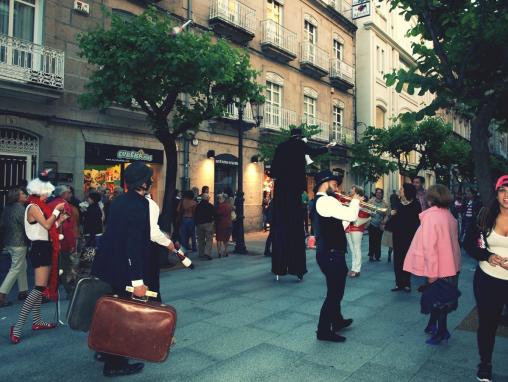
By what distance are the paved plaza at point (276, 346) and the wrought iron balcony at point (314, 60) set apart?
15390 millimetres

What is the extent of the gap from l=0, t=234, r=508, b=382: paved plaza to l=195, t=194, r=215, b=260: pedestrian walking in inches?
144

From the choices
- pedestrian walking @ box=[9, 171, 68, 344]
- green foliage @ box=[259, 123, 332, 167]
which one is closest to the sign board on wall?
green foliage @ box=[259, 123, 332, 167]

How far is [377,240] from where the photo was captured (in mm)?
10266

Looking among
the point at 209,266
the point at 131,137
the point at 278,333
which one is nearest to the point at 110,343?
the point at 278,333

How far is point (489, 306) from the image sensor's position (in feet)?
11.3

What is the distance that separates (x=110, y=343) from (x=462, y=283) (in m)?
6.83

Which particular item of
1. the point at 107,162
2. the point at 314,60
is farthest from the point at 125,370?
the point at 314,60

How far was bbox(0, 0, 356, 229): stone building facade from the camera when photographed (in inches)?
408

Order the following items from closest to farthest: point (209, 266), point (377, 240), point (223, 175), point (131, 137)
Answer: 1. point (209, 266)
2. point (377, 240)
3. point (131, 137)
4. point (223, 175)

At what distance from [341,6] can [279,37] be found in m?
7.60

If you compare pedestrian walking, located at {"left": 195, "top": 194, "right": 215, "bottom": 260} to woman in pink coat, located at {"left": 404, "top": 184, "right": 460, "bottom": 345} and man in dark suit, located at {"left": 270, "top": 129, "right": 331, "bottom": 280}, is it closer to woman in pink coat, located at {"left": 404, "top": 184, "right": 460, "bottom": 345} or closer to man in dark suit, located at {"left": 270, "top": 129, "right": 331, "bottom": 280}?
man in dark suit, located at {"left": 270, "top": 129, "right": 331, "bottom": 280}

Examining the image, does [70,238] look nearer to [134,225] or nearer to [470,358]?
[134,225]

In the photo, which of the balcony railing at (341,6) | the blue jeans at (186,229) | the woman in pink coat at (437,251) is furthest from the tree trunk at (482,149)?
the balcony railing at (341,6)

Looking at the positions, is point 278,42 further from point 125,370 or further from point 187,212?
point 125,370
